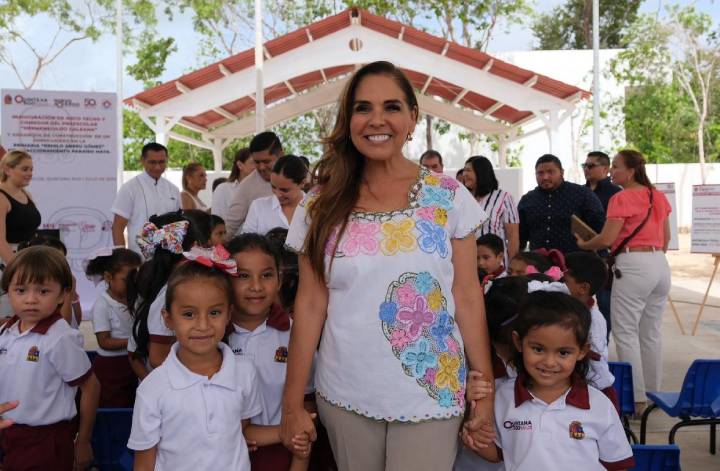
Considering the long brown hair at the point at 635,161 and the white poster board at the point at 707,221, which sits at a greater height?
the long brown hair at the point at 635,161

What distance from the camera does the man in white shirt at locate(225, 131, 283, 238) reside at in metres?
4.76

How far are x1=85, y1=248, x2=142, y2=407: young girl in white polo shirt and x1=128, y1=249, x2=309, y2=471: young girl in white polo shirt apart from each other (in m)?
1.33

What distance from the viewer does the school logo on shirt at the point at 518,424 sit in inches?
90.7

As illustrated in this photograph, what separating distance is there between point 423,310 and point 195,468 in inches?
35.3

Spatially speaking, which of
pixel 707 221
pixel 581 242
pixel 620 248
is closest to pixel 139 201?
pixel 581 242

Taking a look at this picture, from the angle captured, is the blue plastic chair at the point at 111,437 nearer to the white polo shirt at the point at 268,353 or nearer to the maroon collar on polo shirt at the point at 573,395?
the white polo shirt at the point at 268,353

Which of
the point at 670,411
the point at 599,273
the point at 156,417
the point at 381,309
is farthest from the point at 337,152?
the point at 670,411

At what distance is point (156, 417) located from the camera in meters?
2.21

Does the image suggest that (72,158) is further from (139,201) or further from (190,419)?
(190,419)

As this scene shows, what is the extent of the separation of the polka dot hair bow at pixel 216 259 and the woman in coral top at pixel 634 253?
3.25m

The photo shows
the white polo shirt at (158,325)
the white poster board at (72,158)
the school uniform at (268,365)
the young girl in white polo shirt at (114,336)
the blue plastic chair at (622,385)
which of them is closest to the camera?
the school uniform at (268,365)

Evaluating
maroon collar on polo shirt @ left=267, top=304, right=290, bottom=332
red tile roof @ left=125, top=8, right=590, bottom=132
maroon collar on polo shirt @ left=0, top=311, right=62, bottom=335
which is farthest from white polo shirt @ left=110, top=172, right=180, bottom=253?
red tile roof @ left=125, top=8, right=590, bottom=132

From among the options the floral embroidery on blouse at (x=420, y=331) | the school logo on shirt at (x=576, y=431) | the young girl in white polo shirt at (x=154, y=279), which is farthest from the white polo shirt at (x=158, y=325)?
the school logo on shirt at (x=576, y=431)

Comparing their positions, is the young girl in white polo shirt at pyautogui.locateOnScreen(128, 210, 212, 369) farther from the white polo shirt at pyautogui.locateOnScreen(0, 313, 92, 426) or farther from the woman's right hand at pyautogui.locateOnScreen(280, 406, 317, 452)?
the woman's right hand at pyautogui.locateOnScreen(280, 406, 317, 452)
